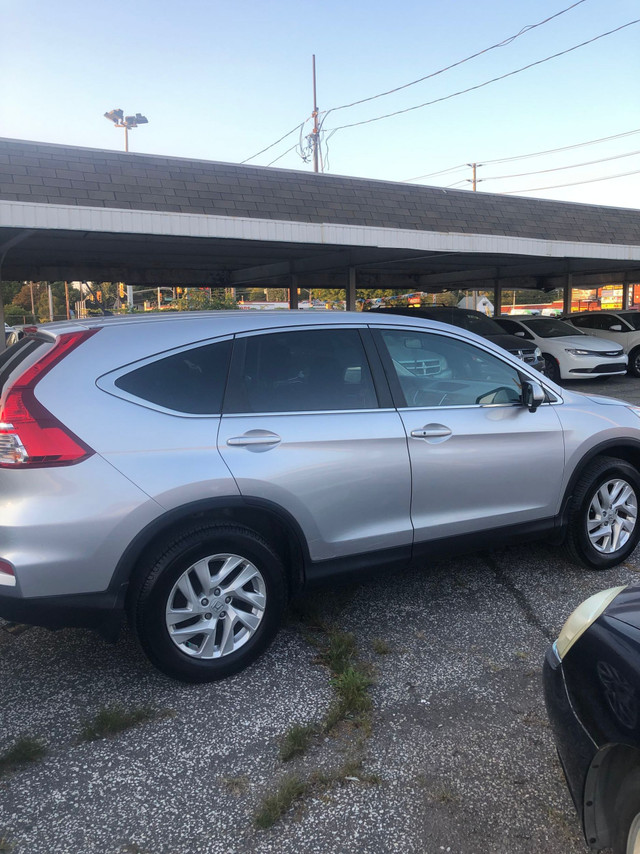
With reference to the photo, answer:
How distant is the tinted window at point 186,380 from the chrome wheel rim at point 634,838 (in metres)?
2.22

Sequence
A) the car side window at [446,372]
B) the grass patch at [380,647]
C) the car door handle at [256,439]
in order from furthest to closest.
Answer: the car side window at [446,372] → the grass patch at [380,647] → the car door handle at [256,439]

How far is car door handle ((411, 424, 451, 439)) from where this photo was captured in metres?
3.61

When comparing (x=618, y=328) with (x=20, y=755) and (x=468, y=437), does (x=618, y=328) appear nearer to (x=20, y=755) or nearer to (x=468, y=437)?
(x=468, y=437)

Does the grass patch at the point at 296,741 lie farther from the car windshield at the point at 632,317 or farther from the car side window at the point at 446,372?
the car windshield at the point at 632,317

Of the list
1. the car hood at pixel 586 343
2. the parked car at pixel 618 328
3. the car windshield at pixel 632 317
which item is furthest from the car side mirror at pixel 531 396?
the car windshield at pixel 632 317

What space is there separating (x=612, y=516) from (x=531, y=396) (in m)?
1.09

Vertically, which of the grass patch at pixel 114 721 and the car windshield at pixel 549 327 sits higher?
the car windshield at pixel 549 327

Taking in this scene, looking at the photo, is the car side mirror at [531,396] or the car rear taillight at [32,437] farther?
the car side mirror at [531,396]

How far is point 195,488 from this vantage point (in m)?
2.98

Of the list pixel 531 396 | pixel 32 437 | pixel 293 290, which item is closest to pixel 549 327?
pixel 293 290

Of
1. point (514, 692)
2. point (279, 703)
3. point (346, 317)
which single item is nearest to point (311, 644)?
point (279, 703)

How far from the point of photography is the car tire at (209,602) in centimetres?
297

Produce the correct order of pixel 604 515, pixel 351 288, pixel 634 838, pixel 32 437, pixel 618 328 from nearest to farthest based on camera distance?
pixel 634 838
pixel 32 437
pixel 604 515
pixel 618 328
pixel 351 288

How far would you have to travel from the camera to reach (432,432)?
12.0 feet
